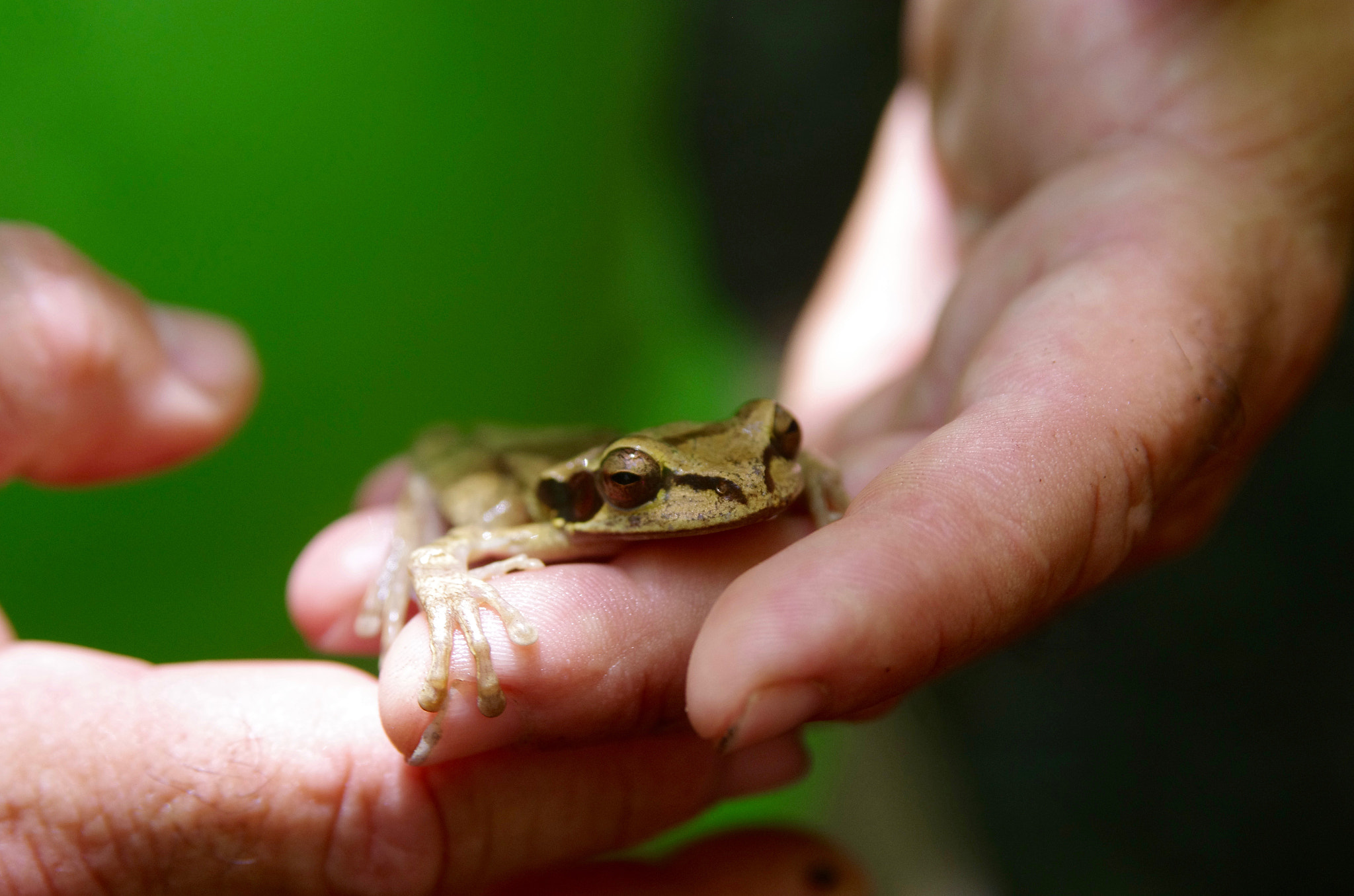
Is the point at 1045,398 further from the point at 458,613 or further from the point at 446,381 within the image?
the point at 446,381

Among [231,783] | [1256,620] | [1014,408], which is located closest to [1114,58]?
[1014,408]

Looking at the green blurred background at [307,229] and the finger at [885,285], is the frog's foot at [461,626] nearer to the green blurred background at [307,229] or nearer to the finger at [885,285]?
the finger at [885,285]

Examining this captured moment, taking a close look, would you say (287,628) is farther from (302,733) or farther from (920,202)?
(920,202)

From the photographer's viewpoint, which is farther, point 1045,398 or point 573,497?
point 573,497

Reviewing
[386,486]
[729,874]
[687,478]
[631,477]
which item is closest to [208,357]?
[386,486]

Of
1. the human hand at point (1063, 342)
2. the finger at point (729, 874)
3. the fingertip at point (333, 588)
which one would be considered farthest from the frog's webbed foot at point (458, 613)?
the finger at point (729, 874)
